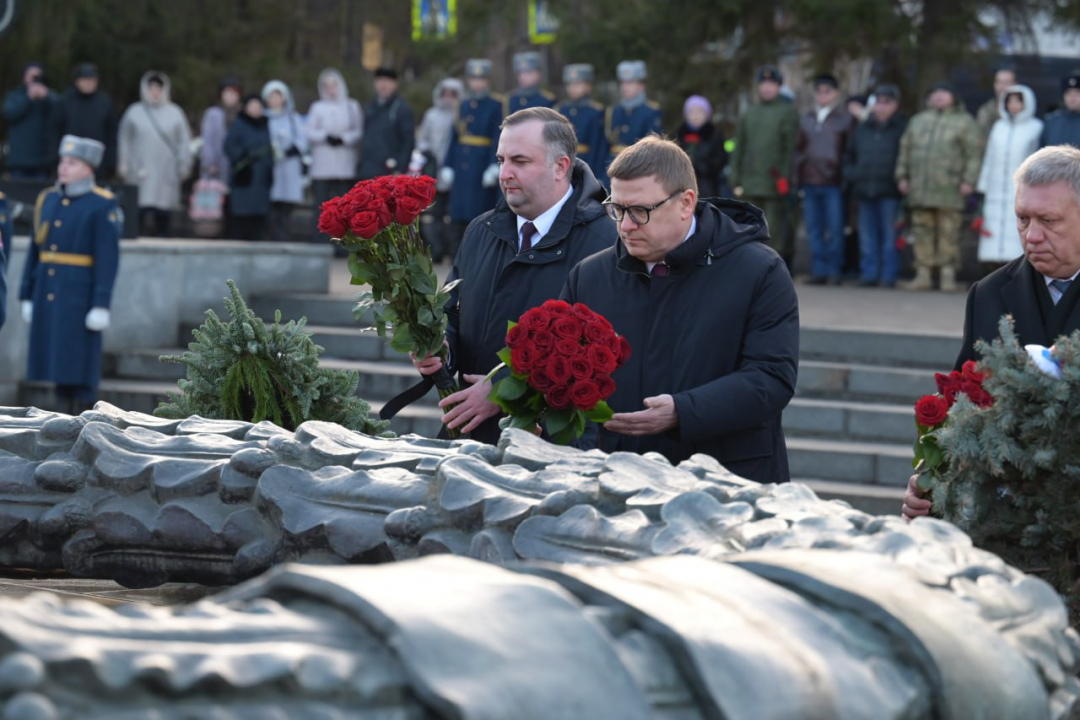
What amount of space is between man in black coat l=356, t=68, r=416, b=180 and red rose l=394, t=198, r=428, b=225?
9755 mm

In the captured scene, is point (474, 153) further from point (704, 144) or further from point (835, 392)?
point (835, 392)

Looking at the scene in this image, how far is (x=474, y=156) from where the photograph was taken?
12859mm

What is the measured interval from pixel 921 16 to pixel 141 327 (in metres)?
7.40

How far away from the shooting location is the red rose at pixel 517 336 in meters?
2.85

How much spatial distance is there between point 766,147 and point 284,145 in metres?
4.13

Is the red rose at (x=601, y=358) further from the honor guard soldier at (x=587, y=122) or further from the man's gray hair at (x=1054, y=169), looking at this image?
the honor guard soldier at (x=587, y=122)

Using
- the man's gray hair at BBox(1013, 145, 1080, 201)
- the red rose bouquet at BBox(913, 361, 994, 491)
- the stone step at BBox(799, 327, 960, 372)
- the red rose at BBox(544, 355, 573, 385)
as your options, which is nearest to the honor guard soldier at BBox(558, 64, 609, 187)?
the stone step at BBox(799, 327, 960, 372)

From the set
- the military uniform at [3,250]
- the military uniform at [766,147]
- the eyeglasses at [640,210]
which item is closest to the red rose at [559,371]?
the eyeglasses at [640,210]

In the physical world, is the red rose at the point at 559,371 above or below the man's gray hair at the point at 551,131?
below

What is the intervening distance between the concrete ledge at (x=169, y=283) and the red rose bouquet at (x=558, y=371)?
21.0 feet

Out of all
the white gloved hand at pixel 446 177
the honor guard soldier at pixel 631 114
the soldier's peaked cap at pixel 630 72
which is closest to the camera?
the honor guard soldier at pixel 631 114

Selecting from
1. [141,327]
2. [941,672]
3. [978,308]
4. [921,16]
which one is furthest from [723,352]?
[921,16]

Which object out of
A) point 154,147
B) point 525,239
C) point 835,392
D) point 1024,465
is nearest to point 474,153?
point 154,147

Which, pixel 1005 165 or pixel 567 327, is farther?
pixel 1005 165
